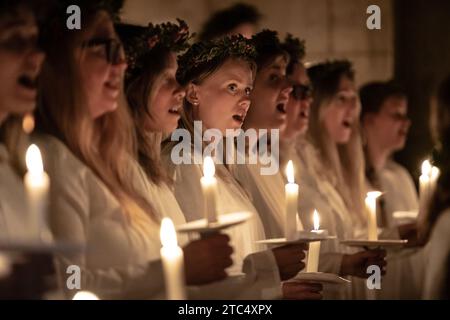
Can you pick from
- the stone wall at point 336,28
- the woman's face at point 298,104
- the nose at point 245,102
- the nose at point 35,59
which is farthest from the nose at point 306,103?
the nose at point 35,59

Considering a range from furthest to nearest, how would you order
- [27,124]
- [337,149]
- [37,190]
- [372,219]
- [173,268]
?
[337,149] → [372,219] → [27,124] → [37,190] → [173,268]

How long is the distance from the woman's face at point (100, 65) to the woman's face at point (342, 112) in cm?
72

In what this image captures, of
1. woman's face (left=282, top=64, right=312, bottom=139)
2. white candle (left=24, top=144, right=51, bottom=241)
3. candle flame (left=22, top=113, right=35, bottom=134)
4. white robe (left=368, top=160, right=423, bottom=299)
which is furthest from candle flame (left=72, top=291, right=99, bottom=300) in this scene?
white robe (left=368, top=160, right=423, bottom=299)

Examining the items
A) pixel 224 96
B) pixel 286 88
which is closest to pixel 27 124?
pixel 224 96

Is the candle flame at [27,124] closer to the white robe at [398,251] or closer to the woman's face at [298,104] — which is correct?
the woman's face at [298,104]

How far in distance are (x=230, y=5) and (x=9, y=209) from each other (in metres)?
0.78

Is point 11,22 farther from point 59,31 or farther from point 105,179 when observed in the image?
point 105,179

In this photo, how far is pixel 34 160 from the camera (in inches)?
73.0

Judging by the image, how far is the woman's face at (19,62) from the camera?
1876 mm

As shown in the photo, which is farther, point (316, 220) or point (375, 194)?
point (375, 194)

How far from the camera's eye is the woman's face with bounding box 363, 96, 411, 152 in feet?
8.04

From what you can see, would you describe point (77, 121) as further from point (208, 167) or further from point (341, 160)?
point (341, 160)

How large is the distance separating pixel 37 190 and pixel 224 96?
1.92 feet

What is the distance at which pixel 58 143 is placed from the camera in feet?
6.24
